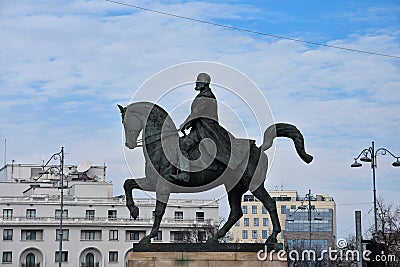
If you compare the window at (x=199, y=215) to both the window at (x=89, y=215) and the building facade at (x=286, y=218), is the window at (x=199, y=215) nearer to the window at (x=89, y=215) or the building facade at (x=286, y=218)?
the window at (x=89, y=215)

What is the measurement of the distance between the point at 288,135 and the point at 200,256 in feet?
13.0

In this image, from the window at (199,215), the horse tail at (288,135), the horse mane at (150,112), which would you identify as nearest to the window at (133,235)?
the window at (199,215)

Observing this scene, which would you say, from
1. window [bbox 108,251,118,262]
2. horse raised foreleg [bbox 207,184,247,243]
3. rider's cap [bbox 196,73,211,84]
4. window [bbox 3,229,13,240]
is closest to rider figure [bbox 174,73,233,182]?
rider's cap [bbox 196,73,211,84]

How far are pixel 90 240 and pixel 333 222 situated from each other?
65.8 m

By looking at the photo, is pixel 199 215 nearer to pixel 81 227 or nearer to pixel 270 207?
pixel 81 227

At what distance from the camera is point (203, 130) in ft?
65.8

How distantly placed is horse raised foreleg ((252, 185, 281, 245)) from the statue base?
53cm

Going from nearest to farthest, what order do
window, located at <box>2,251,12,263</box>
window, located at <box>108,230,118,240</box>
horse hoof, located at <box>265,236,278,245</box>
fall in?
horse hoof, located at <box>265,236,278,245</box>
window, located at <box>2,251,12,263</box>
window, located at <box>108,230,118,240</box>

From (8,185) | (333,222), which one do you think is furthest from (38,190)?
(333,222)

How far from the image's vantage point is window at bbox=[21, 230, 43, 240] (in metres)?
88.2

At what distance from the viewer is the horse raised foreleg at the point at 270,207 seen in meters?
20.5

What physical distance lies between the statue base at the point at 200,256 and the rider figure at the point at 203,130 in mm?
1736

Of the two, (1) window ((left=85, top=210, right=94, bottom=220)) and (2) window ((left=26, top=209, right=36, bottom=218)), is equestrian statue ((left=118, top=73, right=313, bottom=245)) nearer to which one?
(1) window ((left=85, top=210, right=94, bottom=220))

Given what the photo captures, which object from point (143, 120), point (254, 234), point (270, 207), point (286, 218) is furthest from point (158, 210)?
point (254, 234)
